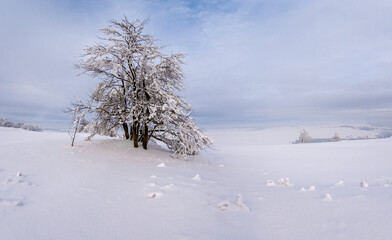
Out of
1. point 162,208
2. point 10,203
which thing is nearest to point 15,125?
point 10,203

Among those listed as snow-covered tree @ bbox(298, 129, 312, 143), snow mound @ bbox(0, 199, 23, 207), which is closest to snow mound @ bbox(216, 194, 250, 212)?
snow mound @ bbox(0, 199, 23, 207)

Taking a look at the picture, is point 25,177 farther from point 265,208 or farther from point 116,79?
point 116,79

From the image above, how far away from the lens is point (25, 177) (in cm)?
595

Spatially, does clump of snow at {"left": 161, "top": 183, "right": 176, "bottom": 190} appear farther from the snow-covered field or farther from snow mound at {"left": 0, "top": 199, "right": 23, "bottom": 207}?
snow mound at {"left": 0, "top": 199, "right": 23, "bottom": 207}

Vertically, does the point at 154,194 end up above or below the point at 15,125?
below

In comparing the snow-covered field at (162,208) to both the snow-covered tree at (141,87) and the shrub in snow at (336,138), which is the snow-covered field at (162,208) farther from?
the shrub in snow at (336,138)

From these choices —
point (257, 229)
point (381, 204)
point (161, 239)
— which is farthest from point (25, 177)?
point (381, 204)

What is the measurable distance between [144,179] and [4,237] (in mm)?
3403

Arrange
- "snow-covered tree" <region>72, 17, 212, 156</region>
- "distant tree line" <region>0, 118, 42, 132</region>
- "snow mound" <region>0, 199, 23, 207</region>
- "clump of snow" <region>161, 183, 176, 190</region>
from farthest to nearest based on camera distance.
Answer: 1. "distant tree line" <region>0, 118, 42, 132</region>
2. "snow-covered tree" <region>72, 17, 212, 156</region>
3. "clump of snow" <region>161, 183, 176, 190</region>
4. "snow mound" <region>0, 199, 23, 207</region>

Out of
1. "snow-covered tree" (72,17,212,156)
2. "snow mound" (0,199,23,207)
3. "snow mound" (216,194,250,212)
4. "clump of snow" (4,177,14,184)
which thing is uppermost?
"snow-covered tree" (72,17,212,156)

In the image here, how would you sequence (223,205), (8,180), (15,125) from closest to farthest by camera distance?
(223,205), (8,180), (15,125)

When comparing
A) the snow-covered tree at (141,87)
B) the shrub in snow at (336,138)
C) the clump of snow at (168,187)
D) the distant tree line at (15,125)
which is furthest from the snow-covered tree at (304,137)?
the distant tree line at (15,125)

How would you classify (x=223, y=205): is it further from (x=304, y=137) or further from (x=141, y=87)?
A: (x=304, y=137)

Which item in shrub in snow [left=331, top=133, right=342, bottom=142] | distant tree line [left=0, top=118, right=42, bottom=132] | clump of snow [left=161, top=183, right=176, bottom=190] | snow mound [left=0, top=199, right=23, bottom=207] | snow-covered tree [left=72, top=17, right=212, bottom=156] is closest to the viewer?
snow mound [left=0, top=199, right=23, bottom=207]
